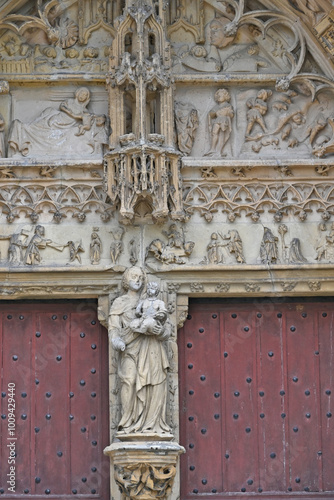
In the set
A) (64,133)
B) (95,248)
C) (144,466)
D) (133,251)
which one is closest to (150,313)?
(133,251)

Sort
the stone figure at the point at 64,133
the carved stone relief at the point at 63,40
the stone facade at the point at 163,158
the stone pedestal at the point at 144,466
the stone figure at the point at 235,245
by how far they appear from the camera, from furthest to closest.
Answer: the carved stone relief at the point at 63,40 < the stone figure at the point at 64,133 < the stone figure at the point at 235,245 < the stone facade at the point at 163,158 < the stone pedestal at the point at 144,466

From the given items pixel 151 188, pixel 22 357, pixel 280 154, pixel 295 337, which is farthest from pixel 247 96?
pixel 22 357

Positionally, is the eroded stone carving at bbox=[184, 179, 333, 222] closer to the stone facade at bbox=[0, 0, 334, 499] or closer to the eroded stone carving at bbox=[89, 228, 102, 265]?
the stone facade at bbox=[0, 0, 334, 499]

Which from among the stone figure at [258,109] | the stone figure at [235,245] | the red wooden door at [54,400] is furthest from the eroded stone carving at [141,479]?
the stone figure at [258,109]

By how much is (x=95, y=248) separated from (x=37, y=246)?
52 cm

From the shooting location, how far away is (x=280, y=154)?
11.8 m

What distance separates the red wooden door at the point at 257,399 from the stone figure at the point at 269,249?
0.50 meters

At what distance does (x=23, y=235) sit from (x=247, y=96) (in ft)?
8.05

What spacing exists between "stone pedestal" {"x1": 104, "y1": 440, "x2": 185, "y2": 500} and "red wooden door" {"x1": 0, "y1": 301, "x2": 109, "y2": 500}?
2.05 ft

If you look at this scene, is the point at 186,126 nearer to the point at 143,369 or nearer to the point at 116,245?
the point at 116,245

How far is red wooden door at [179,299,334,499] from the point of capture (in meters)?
11.5

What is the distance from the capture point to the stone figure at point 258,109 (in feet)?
38.9

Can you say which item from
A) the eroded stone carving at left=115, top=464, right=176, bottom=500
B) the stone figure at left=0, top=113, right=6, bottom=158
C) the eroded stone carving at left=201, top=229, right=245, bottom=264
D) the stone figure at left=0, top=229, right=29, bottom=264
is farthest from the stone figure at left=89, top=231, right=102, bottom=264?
the eroded stone carving at left=115, top=464, right=176, bottom=500

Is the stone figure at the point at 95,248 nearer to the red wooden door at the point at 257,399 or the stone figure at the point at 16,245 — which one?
the stone figure at the point at 16,245
